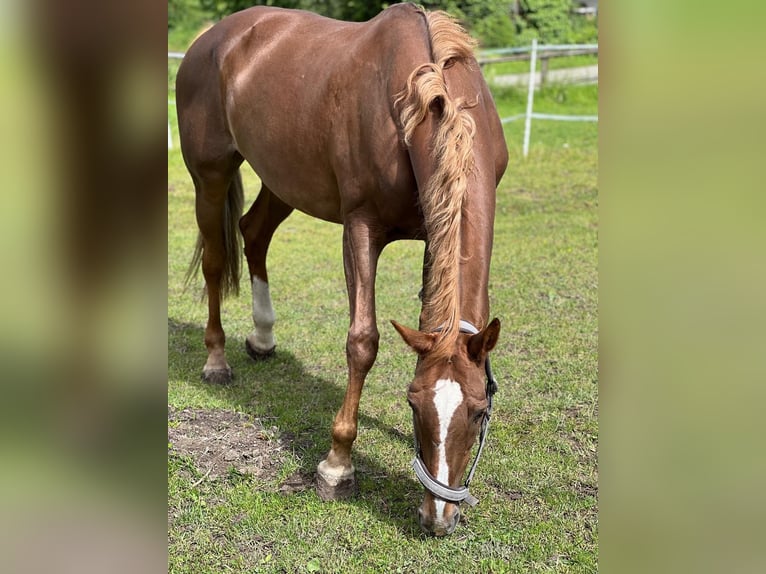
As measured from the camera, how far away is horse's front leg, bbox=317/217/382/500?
3.12 meters

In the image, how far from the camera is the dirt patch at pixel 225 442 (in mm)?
3438

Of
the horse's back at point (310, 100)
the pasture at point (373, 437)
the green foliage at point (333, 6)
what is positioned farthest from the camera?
the green foliage at point (333, 6)

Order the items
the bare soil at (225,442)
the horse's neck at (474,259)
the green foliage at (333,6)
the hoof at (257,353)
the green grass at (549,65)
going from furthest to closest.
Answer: the green grass at (549,65)
the green foliage at (333,6)
the hoof at (257,353)
the bare soil at (225,442)
the horse's neck at (474,259)

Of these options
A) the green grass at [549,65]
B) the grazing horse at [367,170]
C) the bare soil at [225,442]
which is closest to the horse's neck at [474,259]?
the grazing horse at [367,170]

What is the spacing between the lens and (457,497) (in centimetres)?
245

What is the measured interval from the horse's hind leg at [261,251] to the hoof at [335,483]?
1.63 m

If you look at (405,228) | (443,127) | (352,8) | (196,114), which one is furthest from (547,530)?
(352,8)

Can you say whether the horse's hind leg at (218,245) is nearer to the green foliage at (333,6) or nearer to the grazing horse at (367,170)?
the grazing horse at (367,170)

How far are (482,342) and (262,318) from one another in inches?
97.0

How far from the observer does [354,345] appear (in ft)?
10.2

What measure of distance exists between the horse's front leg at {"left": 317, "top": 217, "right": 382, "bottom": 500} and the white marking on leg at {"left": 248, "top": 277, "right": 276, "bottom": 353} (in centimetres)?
149
